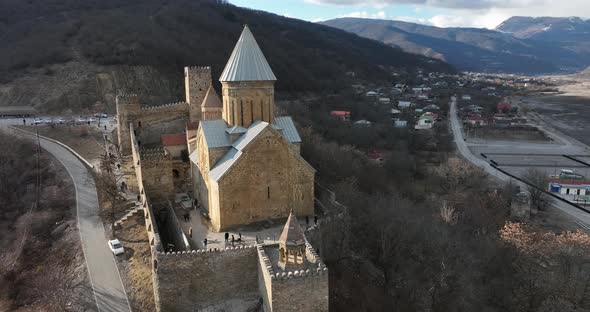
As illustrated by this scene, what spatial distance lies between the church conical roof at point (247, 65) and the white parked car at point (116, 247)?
8571 millimetres

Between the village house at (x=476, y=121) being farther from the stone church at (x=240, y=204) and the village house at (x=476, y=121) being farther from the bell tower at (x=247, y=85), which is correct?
the bell tower at (x=247, y=85)

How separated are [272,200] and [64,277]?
30.8ft

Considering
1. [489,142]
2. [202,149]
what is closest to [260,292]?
[202,149]

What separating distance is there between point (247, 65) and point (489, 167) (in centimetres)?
3977

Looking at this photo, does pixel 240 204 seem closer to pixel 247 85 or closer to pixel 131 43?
pixel 247 85

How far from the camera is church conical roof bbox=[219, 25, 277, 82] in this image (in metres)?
20.0

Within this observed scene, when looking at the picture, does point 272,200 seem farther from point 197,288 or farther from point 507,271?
point 507,271

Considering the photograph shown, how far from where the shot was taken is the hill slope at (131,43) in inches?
2106

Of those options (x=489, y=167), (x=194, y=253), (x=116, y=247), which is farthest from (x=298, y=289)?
(x=489, y=167)

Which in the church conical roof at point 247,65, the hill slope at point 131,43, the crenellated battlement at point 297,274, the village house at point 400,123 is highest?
the hill slope at point 131,43

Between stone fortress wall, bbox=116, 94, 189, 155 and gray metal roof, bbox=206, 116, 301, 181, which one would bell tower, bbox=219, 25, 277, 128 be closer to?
gray metal roof, bbox=206, 116, 301, 181

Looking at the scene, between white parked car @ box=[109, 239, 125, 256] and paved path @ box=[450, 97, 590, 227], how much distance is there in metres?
33.6

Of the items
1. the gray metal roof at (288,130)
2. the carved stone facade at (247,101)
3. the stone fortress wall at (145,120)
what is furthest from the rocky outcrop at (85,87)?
the carved stone facade at (247,101)

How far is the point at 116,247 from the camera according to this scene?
19438 mm
